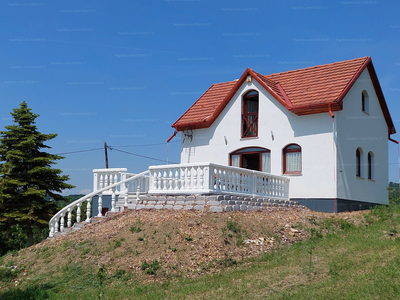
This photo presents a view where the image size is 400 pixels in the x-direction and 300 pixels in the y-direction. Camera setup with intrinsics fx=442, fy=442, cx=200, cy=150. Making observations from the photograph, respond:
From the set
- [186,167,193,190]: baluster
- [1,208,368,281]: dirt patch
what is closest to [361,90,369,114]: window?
[1,208,368,281]: dirt patch

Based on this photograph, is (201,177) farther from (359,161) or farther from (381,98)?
(381,98)

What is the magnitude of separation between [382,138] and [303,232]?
39.9 ft

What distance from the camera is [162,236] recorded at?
12805 millimetres

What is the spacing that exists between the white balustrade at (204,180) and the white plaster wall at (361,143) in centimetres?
444

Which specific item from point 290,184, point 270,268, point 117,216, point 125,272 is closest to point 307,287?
point 270,268

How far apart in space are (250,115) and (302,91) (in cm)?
279

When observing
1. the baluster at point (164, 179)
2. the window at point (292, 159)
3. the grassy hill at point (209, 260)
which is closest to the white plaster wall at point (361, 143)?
the window at point (292, 159)

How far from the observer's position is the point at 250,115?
72.5 ft

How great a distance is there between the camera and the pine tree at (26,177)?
24594 millimetres

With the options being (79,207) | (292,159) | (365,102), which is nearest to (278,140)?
(292,159)

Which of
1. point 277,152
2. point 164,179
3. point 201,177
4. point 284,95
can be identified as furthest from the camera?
point 284,95

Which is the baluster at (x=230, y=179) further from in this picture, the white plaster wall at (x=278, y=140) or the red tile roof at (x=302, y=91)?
the red tile roof at (x=302, y=91)

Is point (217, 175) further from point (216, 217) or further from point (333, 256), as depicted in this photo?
point (333, 256)

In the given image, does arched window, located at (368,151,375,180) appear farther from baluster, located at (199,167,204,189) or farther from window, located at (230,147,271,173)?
baluster, located at (199,167,204,189)
